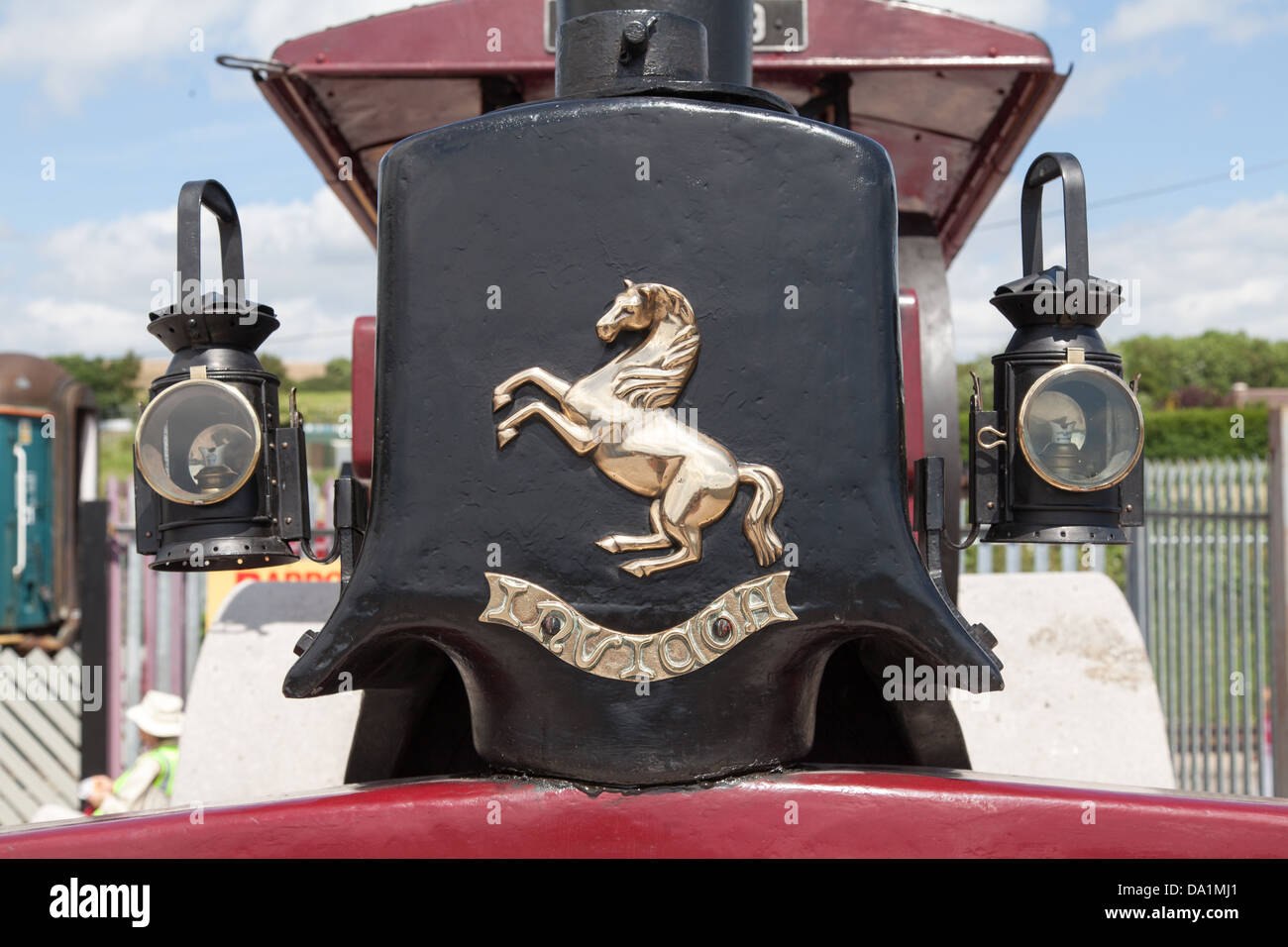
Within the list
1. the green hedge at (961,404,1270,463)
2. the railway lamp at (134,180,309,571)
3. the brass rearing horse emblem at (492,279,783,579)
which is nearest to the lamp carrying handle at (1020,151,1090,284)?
the brass rearing horse emblem at (492,279,783,579)

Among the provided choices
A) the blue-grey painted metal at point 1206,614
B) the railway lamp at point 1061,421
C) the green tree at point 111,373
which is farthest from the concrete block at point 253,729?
the green tree at point 111,373

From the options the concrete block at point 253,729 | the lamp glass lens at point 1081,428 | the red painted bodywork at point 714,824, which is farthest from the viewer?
the concrete block at point 253,729

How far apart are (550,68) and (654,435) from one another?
54.8 inches

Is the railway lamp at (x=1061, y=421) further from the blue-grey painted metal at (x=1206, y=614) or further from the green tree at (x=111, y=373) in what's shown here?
the green tree at (x=111, y=373)

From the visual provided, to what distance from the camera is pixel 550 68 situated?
2.74 m

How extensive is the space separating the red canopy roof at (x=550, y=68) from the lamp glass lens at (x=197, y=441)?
118cm

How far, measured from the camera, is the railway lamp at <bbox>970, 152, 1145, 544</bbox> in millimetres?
1861

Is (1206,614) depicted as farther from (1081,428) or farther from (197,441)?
(197,441)

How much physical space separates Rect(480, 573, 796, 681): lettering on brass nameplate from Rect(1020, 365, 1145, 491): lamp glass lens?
510mm

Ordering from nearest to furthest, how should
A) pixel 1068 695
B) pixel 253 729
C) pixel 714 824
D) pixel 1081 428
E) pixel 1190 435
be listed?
pixel 714 824
pixel 1081 428
pixel 1068 695
pixel 253 729
pixel 1190 435

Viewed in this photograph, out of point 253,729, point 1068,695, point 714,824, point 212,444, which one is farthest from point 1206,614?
point 212,444

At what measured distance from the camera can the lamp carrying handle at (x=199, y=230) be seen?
201 centimetres
